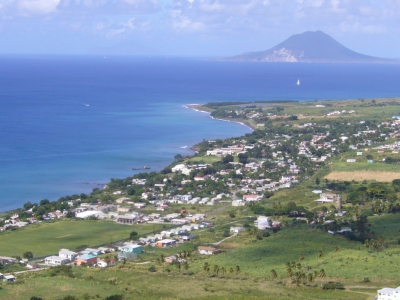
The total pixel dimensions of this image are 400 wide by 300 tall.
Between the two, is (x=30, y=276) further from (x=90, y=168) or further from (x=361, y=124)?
(x=361, y=124)

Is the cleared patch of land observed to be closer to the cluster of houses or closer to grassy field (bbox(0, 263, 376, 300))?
the cluster of houses

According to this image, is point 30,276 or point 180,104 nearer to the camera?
point 30,276

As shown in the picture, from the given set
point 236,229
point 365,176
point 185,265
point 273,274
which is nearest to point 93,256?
point 185,265

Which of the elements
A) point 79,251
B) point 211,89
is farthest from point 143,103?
point 79,251

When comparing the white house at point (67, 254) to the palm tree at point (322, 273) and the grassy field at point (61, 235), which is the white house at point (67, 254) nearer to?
the grassy field at point (61, 235)

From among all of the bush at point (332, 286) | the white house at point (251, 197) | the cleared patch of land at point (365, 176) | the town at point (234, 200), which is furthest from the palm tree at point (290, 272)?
the cleared patch of land at point (365, 176)

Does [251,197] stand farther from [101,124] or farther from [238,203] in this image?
[101,124]
